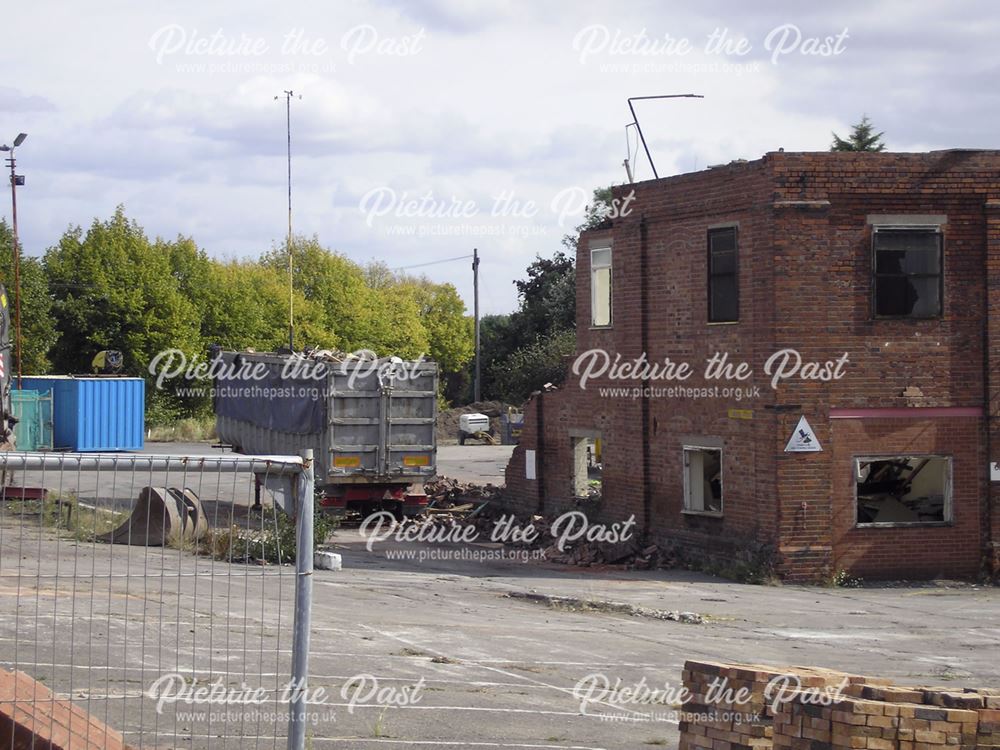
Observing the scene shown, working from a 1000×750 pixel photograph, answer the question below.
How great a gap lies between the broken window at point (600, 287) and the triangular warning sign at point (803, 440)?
5128mm

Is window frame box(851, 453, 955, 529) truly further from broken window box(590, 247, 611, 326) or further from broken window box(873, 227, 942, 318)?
broken window box(590, 247, 611, 326)

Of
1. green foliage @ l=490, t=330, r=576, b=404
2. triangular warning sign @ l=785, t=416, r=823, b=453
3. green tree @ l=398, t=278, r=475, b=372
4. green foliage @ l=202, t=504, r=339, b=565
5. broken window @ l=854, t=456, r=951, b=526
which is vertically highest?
green tree @ l=398, t=278, r=475, b=372

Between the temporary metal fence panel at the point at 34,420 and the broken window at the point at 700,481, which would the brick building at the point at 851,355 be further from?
the temporary metal fence panel at the point at 34,420

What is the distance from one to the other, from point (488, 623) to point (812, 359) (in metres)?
7.09

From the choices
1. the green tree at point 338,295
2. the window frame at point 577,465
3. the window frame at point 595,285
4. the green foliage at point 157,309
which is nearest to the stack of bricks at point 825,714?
the window frame at point 595,285

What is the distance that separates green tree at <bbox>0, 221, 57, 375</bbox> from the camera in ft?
155

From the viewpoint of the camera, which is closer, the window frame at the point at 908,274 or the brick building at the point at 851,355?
the brick building at the point at 851,355

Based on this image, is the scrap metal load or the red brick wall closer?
the red brick wall

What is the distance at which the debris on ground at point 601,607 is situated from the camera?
1562 cm

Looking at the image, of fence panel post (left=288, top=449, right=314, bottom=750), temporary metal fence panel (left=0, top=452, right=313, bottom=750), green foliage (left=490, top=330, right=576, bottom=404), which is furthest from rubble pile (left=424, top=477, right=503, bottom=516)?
green foliage (left=490, top=330, right=576, bottom=404)

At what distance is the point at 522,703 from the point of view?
10.3m

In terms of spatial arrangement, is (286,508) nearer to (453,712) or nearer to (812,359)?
(453,712)

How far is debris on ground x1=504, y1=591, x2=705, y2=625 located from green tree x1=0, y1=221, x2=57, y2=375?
35228 millimetres

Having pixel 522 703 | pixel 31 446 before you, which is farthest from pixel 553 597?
pixel 31 446
